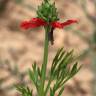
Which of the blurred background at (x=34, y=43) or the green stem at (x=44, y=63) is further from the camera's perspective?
the blurred background at (x=34, y=43)

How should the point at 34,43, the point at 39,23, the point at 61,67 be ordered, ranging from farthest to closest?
the point at 34,43, the point at 61,67, the point at 39,23

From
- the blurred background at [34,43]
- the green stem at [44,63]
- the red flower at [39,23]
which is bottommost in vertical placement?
the green stem at [44,63]

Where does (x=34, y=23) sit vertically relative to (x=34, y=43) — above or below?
below

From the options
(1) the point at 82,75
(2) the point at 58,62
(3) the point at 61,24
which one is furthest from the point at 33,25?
(1) the point at 82,75

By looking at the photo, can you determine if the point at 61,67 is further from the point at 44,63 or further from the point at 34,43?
the point at 34,43

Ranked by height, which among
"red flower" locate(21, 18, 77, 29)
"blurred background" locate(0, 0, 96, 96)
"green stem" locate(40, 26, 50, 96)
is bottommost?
"green stem" locate(40, 26, 50, 96)

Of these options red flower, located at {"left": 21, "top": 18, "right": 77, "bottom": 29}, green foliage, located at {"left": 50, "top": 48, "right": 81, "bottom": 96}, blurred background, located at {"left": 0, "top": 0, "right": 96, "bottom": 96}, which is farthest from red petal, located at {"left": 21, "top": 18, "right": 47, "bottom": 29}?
blurred background, located at {"left": 0, "top": 0, "right": 96, "bottom": 96}

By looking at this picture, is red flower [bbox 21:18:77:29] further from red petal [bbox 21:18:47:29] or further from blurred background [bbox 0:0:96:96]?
blurred background [bbox 0:0:96:96]

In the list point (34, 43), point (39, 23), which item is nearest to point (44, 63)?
point (39, 23)

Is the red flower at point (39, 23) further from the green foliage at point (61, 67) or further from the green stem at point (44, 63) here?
the green foliage at point (61, 67)

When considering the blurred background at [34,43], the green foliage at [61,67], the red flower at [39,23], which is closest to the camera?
the red flower at [39,23]

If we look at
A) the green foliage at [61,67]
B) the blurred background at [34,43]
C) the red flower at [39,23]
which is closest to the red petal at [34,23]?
the red flower at [39,23]

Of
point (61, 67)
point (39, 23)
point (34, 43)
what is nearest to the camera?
point (39, 23)

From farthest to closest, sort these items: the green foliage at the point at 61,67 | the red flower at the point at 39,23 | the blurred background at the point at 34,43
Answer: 1. the blurred background at the point at 34,43
2. the green foliage at the point at 61,67
3. the red flower at the point at 39,23
